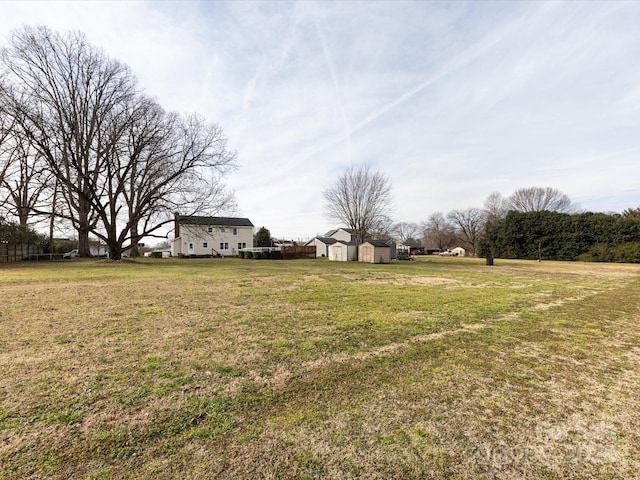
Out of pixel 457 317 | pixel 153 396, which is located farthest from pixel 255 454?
pixel 457 317

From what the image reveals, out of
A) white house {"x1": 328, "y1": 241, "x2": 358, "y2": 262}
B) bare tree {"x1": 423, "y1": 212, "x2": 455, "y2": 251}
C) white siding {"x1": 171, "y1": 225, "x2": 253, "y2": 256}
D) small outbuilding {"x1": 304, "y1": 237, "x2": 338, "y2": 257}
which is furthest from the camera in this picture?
bare tree {"x1": 423, "y1": 212, "x2": 455, "y2": 251}

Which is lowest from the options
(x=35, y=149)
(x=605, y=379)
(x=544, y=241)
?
(x=605, y=379)

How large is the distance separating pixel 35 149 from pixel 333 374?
26.6 meters

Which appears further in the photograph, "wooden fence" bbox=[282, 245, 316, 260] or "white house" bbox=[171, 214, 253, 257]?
"white house" bbox=[171, 214, 253, 257]

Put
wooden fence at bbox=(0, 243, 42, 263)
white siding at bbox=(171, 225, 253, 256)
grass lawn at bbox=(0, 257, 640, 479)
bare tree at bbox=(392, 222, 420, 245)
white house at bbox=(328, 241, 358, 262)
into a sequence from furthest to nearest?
bare tree at bbox=(392, 222, 420, 245) < white siding at bbox=(171, 225, 253, 256) < white house at bbox=(328, 241, 358, 262) < wooden fence at bbox=(0, 243, 42, 263) < grass lawn at bbox=(0, 257, 640, 479)

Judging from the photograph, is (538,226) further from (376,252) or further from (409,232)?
(409,232)

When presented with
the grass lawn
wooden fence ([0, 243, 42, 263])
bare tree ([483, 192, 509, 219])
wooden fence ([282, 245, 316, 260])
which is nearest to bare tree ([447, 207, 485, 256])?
bare tree ([483, 192, 509, 219])

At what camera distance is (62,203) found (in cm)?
2311

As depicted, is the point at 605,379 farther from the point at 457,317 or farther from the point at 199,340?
the point at 199,340

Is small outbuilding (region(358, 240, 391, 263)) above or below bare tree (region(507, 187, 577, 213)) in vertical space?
below

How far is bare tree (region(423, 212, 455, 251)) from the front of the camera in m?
66.7

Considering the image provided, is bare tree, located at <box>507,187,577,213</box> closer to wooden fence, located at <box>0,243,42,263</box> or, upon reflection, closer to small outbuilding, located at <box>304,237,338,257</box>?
small outbuilding, located at <box>304,237,338,257</box>

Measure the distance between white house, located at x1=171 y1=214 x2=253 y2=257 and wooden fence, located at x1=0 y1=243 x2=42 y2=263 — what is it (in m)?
14.8

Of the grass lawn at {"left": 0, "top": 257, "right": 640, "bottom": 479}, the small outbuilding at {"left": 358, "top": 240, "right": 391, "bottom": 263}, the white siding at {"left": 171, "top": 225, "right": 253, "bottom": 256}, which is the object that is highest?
the white siding at {"left": 171, "top": 225, "right": 253, "bottom": 256}
